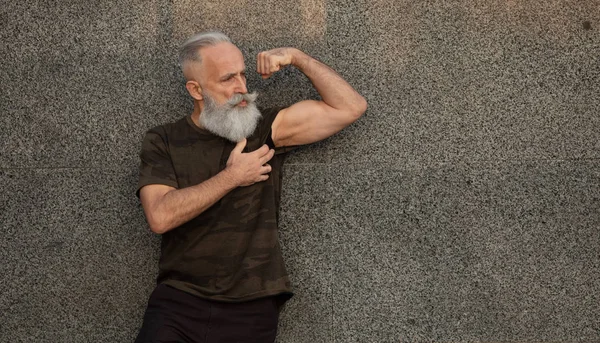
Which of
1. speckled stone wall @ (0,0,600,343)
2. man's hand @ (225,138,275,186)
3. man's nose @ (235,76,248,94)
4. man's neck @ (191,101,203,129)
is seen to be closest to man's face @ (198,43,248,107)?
man's nose @ (235,76,248,94)

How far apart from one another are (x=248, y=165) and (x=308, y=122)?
0.37 meters

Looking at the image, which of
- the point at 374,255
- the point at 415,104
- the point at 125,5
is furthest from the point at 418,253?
the point at 125,5

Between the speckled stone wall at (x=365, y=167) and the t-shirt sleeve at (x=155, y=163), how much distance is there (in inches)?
12.3

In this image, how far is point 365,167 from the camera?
10.9ft

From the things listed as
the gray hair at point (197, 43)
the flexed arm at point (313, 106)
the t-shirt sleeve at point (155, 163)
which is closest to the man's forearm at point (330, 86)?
the flexed arm at point (313, 106)

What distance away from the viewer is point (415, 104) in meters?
3.34

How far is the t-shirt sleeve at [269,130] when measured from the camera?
10.2 feet

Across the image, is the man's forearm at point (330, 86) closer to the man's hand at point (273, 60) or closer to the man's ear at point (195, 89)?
the man's hand at point (273, 60)

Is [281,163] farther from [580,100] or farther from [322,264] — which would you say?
[580,100]

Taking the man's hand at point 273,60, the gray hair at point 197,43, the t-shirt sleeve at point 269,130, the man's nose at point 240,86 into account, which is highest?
the gray hair at point 197,43

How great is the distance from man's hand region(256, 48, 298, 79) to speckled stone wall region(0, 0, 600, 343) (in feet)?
0.92

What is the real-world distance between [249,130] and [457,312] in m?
1.26

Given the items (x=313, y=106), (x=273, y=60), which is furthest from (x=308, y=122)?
(x=273, y=60)

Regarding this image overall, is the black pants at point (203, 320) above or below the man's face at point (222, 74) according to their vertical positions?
below
